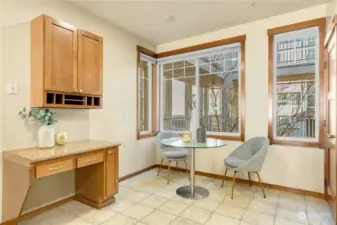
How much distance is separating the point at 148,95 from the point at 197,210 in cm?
264

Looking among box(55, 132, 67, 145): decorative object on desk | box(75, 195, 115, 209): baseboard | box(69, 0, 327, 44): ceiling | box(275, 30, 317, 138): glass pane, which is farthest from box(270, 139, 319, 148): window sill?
box(55, 132, 67, 145): decorative object on desk

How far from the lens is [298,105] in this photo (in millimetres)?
3100

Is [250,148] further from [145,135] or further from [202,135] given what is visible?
[145,135]

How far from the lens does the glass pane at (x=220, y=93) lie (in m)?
3.64

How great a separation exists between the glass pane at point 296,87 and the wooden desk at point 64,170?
8.74 feet

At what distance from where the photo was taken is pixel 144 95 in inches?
171

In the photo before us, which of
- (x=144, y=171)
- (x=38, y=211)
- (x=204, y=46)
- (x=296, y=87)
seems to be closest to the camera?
(x=38, y=211)

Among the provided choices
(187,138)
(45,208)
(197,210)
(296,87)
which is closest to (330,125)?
(296,87)

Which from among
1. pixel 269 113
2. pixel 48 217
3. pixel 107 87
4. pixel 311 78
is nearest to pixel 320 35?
pixel 311 78

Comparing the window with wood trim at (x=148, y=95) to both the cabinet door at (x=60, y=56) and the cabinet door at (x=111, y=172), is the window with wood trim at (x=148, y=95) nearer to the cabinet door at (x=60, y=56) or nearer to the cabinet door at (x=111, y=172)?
the cabinet door at (x=111, y=172)

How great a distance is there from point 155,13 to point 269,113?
236 centimetres

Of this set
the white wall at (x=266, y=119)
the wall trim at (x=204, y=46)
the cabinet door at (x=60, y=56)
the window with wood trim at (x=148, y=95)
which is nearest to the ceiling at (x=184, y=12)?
the white wall at (x=266, y=119)

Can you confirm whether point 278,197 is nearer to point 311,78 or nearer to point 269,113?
point 269,113

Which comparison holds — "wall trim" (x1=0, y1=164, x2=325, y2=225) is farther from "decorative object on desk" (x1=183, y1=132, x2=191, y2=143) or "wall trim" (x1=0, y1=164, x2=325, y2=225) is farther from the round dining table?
"decorative object on desk" (x1=183, y1=132, x2=191, y2=143)
